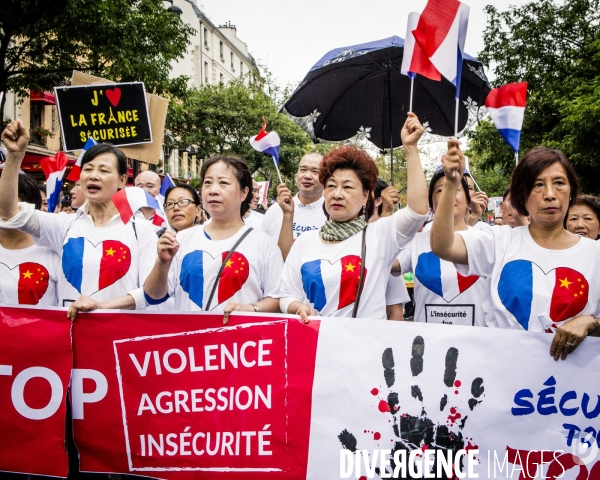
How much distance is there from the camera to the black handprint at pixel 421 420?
8.41 ft

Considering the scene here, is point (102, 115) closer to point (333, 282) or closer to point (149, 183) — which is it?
point (149, 183)

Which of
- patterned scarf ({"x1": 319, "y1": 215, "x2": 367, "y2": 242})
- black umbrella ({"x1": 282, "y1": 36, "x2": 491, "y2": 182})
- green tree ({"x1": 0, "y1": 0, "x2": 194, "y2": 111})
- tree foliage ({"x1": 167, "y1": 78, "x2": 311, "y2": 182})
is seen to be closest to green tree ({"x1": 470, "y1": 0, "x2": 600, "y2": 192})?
tree foliage ({"x1": 167, "y1": 78, "x2": 311, "y2": 182})

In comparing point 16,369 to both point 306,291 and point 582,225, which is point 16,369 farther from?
point 582,225

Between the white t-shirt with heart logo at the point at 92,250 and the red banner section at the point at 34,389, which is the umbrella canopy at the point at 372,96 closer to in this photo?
the white t-shirt with heart logo at the point at 92,250

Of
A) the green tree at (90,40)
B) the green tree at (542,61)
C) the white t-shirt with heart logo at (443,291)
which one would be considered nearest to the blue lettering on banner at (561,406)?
the white t-shirt with heart logo at (443,291)

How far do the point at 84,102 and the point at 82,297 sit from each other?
3563mm

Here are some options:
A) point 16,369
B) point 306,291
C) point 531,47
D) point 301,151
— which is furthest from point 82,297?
point 301,151

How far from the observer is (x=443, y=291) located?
3363 mm

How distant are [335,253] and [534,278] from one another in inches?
36.2

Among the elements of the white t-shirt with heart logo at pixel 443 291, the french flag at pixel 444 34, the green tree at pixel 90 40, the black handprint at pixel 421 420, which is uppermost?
the green tree at pixel 90 40

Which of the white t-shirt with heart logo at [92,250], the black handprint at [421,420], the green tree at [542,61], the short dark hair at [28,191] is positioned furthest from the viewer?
the green tree at [542,61]

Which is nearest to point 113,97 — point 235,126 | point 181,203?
point 181,203

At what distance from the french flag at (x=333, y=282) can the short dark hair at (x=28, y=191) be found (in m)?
1.93

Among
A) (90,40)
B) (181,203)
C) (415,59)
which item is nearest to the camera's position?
(415,59)
